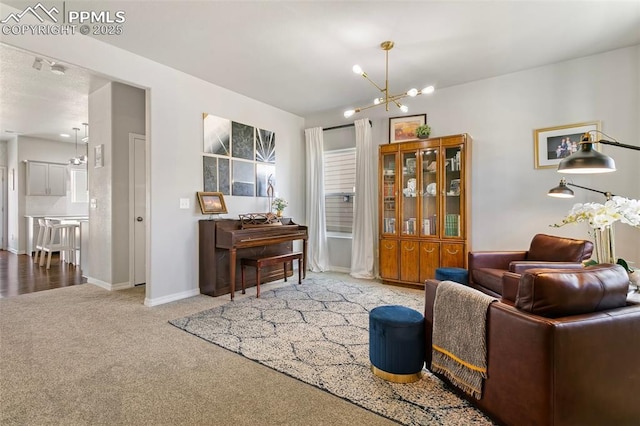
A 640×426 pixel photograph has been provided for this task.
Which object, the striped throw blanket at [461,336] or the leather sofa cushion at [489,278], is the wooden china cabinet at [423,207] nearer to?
the leather sofa cushion at [489,278]

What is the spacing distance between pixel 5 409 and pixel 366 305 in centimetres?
292

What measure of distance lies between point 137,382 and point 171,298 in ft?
6.07

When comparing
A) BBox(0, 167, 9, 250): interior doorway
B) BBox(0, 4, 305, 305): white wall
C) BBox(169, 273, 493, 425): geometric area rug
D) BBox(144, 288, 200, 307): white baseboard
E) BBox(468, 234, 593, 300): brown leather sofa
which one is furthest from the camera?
BBox(0, 167, 9, 250): interior doorway

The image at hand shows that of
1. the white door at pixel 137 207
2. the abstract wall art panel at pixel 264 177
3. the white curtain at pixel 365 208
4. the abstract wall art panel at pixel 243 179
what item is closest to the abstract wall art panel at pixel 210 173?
the abstract wall art panel at pixel 243 179

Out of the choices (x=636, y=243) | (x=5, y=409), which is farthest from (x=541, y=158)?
(x=5, y=409)

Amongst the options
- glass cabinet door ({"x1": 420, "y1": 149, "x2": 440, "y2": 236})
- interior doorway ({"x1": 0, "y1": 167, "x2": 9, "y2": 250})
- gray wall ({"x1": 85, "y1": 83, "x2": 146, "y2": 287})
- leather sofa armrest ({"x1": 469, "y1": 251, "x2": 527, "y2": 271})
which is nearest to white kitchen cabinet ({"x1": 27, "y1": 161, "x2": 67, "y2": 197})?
interior doorway ({"x1": 0, "y1": 167, "x2": 9, "y2": 250})

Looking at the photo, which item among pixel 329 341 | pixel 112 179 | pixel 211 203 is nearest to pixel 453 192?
pixel 329 341

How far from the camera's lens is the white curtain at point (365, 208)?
198 inches

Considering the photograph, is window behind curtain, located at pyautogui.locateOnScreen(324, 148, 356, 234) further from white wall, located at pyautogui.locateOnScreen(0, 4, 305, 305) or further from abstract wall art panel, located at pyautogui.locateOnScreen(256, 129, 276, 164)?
white wall, located at pyautogui.locateOnScreen(0, 4, 305, 305)

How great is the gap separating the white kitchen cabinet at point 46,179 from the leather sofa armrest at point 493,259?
9109 mm

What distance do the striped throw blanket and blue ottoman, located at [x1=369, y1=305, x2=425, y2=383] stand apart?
101 mm

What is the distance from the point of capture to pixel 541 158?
150 inches

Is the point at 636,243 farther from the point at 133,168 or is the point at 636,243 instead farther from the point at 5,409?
the point at 133,168

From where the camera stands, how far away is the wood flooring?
429cm
